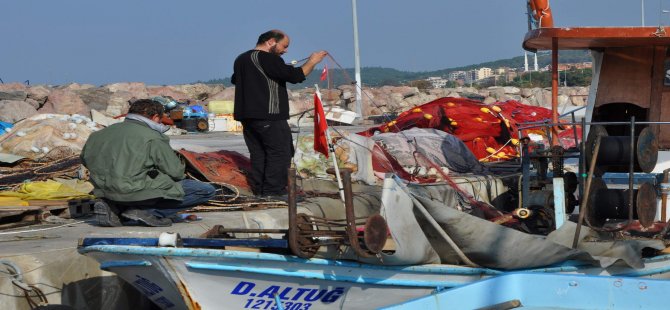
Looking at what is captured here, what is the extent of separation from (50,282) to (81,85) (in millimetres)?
36639

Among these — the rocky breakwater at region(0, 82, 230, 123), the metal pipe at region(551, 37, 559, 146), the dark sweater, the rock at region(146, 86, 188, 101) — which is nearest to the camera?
the dark sweater

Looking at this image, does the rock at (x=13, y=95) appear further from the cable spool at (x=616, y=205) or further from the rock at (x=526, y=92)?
the cable spool at (x=616, y=205)

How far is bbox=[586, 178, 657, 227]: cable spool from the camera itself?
779 cm

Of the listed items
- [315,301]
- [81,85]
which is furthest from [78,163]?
[81,85]

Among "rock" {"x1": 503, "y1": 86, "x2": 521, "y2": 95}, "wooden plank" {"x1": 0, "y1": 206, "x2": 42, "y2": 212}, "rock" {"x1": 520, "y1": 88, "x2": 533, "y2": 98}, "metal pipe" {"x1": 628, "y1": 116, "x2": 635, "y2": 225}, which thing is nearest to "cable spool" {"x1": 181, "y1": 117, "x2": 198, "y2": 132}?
"wooden plank" {"x1": 0, "y1": 206, "x2": 42, "y2": 212}

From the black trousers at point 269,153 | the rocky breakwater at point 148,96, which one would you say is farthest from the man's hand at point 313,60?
the rocky breakwater at point 148,96

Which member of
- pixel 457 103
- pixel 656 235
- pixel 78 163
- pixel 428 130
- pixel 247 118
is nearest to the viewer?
pixel 656 235

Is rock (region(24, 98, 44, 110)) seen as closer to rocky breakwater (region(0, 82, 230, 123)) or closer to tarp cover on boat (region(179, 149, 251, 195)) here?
rocky breakwater (region(0, 82, 230, 123))

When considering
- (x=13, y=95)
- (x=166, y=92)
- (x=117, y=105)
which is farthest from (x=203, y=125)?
(x=166, y=92)

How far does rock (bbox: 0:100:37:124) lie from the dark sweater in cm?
1579

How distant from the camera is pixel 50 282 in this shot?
6859 mm

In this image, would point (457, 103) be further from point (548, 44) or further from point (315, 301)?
point (315, 301)

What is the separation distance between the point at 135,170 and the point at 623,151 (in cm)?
385

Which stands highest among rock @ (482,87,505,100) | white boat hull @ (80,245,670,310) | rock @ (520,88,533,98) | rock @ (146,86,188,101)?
white boat hull @ (80,245,670,310)
